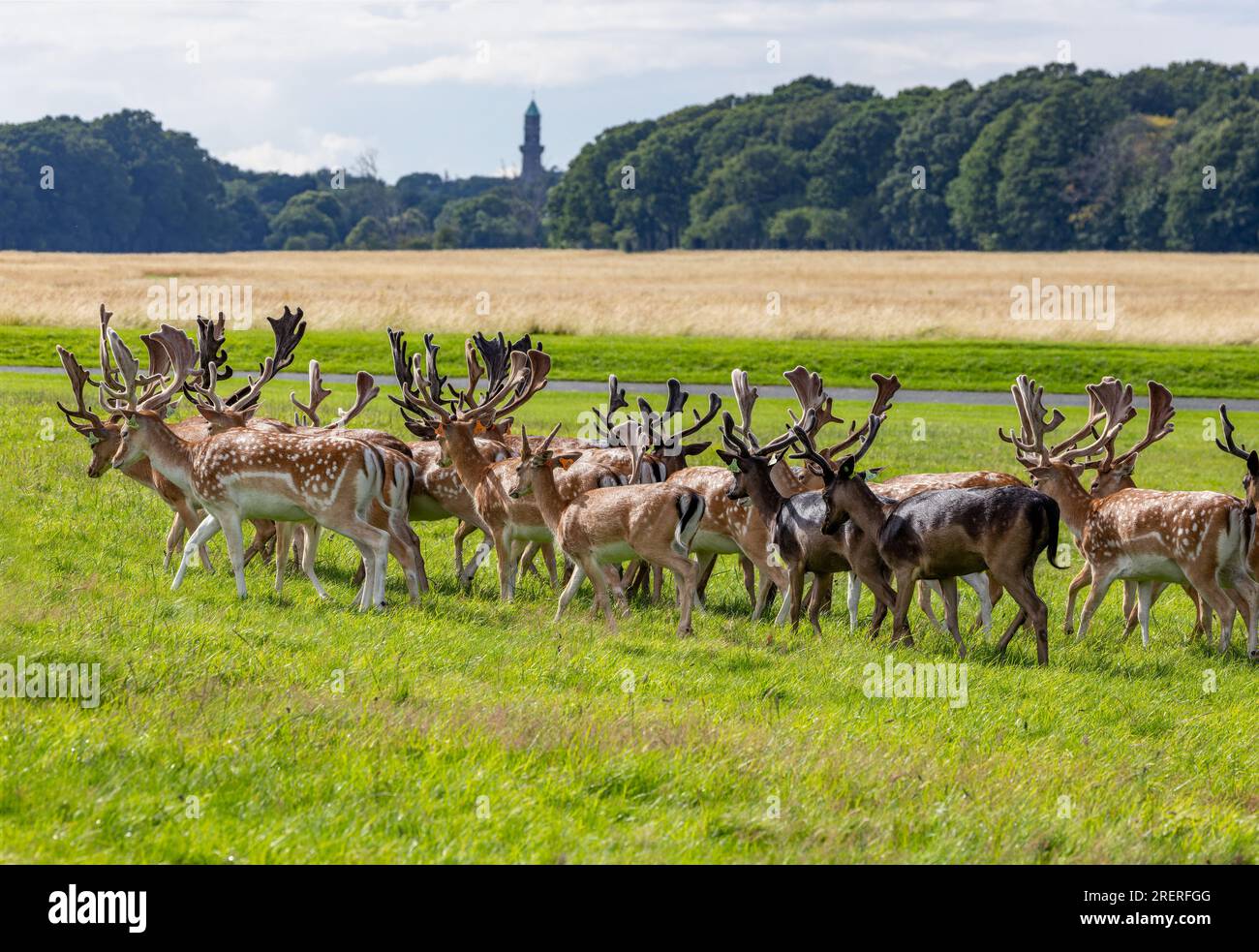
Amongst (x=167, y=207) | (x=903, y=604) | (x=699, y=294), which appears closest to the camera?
(x=903, y=604)

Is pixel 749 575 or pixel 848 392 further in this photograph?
pixel 848 392

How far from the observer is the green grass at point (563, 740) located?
255 inches

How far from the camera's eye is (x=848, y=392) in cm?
3231

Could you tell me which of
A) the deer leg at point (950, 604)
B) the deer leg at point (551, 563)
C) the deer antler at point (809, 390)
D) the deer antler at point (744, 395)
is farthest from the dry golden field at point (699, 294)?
the deer leg at point (950, 604)

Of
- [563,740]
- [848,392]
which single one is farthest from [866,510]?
[848,392]

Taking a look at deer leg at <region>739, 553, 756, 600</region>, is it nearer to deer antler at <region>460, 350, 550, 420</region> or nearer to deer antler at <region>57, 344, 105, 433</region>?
deer antler at <region>460, 350, 550, 420</region>

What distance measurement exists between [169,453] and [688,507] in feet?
13.9

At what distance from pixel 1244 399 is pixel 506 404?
23.8m

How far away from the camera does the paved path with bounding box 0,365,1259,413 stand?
31.5 meters

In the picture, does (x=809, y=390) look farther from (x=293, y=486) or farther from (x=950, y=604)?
(x=293, y=486)

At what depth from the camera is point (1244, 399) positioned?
3288cm

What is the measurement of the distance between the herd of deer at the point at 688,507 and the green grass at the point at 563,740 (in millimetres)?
430

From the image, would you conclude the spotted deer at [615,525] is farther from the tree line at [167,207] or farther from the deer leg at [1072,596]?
the tree line at [167,207]

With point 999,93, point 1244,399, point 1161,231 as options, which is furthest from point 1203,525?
point 999,93
